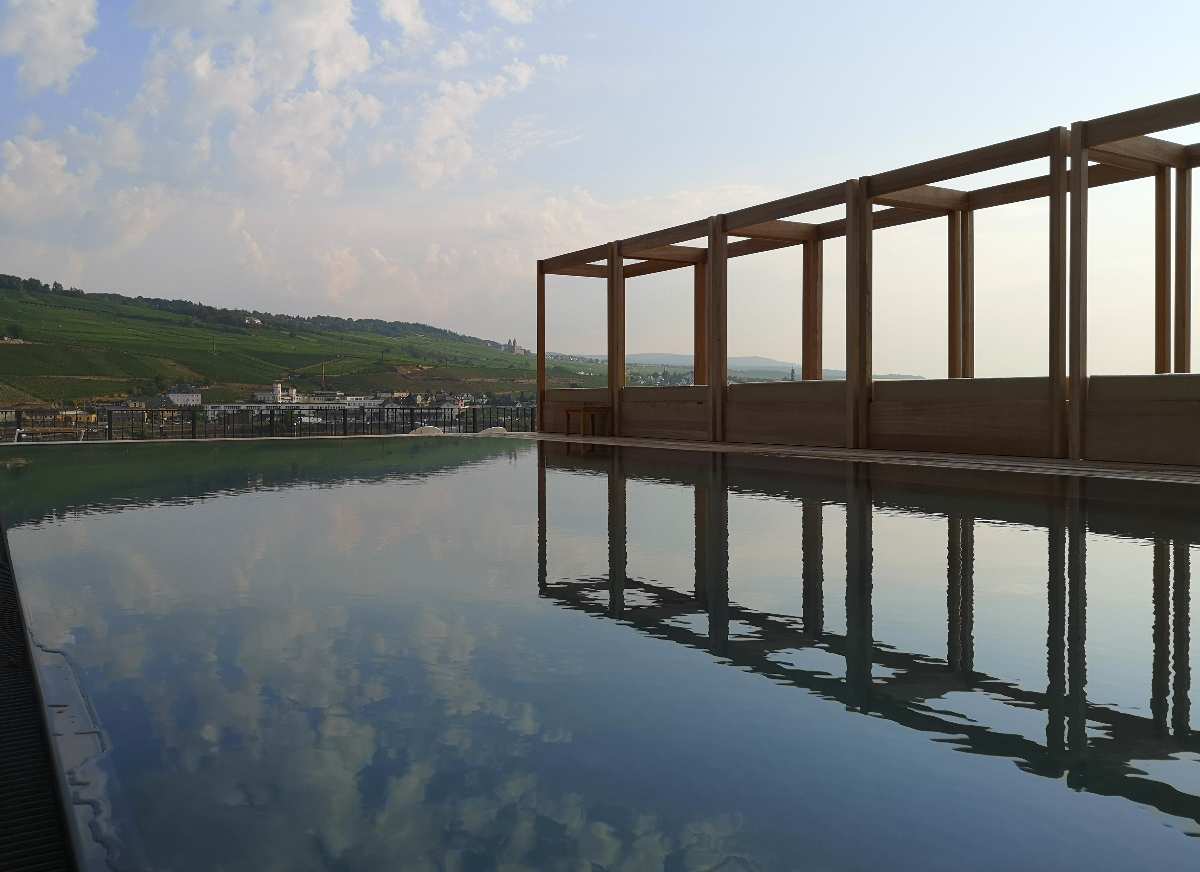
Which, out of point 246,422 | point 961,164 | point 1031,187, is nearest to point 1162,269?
point 1031,187

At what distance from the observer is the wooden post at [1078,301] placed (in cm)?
1034

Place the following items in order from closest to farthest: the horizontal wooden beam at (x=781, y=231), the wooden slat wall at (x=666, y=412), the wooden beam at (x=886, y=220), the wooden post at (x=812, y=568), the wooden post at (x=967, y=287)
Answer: the wooden post at (x=812, y=568)
the wooden post at (x=967, y=287)
the wooden beam at (x=886, y=220)
the horizontal wooden beam at (x=781, y=231)
the wooden slat wall at (x=666, y=412)

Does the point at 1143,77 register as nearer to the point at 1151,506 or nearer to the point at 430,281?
the point at 1151,506

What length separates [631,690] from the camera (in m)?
2.95

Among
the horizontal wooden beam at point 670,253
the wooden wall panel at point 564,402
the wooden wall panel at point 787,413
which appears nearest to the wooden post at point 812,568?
the wooden wall panel at point 787,413

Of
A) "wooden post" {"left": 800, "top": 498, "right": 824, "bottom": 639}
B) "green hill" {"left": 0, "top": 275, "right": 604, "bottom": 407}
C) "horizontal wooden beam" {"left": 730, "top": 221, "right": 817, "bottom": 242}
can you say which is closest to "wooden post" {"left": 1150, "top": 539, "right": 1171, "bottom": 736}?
"wooden post" {"left": 800, "top": 498, "right": 824, "bottom": 639}

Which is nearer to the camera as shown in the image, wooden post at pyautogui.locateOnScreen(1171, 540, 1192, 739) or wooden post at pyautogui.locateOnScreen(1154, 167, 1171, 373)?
wooden post at pyautogui.locateOnScreen(1171, 540, 1192, 739)

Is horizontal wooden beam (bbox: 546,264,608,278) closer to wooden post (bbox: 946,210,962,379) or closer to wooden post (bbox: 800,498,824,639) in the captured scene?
wooden post (bbox: 946,210,962,379)

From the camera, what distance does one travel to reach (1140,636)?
3.51m

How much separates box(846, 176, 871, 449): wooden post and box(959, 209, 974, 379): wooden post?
1.60 meters

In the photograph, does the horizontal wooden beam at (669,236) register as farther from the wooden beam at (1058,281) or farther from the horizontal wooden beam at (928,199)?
the wooden beam at (1058,281)

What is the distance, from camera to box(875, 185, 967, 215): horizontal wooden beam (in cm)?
1282

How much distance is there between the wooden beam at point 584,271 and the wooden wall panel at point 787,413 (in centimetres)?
464

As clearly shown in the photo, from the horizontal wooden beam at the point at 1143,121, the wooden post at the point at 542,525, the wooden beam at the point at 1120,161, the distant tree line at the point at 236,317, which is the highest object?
the distant tree line at the point at 236,317
